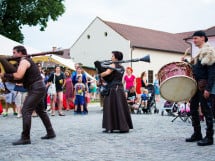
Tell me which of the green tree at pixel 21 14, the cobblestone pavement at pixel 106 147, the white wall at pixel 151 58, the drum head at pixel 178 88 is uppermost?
the green tree at pixel 21 14

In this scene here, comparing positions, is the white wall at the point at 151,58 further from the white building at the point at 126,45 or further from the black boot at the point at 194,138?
the black boot at the point at 194,138

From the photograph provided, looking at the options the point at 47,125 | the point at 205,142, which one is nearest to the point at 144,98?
the point at 47,125

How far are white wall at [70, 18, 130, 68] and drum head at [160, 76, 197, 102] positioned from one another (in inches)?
1820

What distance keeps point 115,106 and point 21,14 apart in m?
27.5

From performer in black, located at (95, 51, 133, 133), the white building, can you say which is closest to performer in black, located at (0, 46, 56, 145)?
performer in black, located at (95, 51, 133, 133)

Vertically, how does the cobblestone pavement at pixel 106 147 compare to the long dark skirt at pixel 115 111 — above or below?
below

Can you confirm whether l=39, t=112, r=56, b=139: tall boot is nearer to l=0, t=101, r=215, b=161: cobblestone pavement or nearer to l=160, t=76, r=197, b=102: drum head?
l=0, t=101, r=215, b=161: cobblestone pavement

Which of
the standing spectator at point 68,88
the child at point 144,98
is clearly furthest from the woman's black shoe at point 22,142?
the standing spectator at point 68,88

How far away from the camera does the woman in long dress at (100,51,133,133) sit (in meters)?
9.91

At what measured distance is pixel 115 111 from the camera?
1001 cm

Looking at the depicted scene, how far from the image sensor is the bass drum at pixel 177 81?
764 centimetres

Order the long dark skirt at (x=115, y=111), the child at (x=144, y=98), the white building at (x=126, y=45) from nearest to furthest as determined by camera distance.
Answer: the long dark skirt at (x=115, y=111)
the child at (x=144, y=98)
the white building at (x=126, y=45)

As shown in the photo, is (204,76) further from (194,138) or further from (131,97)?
(131,97)

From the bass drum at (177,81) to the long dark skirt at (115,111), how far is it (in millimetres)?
2171
